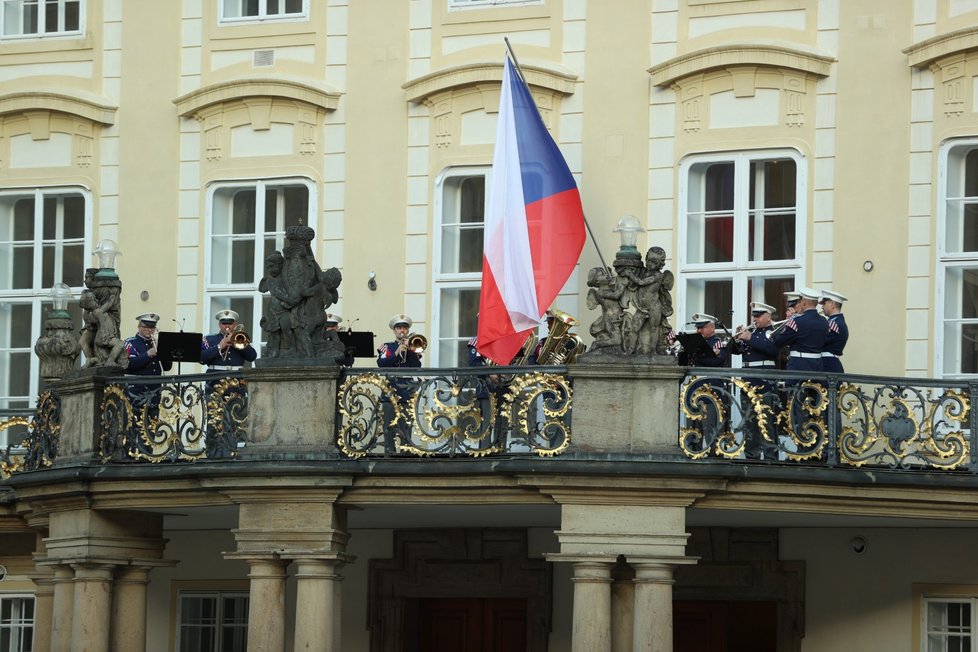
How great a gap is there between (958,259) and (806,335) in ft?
7.83

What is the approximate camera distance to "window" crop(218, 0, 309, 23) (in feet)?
79.9

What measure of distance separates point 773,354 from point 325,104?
5862 mm

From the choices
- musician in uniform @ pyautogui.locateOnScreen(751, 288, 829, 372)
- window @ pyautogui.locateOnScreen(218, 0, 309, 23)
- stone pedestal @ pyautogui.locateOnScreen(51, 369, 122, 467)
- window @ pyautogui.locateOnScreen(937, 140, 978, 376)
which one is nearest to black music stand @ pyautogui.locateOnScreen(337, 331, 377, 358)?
stone pedestal @ pyautogui.locateOnScreen(51, 369, 122, 467)

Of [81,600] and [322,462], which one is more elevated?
[322,462]

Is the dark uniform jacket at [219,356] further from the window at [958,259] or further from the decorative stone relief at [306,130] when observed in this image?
the window at [958,259]

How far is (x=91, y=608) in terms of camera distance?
69.9ft

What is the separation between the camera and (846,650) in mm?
22094

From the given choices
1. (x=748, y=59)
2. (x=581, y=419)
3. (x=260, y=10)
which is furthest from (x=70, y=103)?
(x=581, y=419)

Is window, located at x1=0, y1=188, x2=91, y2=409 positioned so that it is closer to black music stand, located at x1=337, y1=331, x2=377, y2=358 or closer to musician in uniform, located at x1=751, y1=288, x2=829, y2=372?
black music stand, located at x1=337, y1=331, x2=377, y2=358

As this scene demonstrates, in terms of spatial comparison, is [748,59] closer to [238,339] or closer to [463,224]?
[463,224]

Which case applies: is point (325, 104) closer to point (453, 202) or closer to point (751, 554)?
point (453, 202)

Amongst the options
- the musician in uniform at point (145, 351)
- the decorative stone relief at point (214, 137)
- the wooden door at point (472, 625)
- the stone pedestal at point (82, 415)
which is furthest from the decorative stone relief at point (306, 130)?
the wooden door at point (472, 625)

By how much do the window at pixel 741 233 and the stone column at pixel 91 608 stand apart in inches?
232

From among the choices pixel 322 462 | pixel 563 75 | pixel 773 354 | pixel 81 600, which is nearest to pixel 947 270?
pixel 773 354
